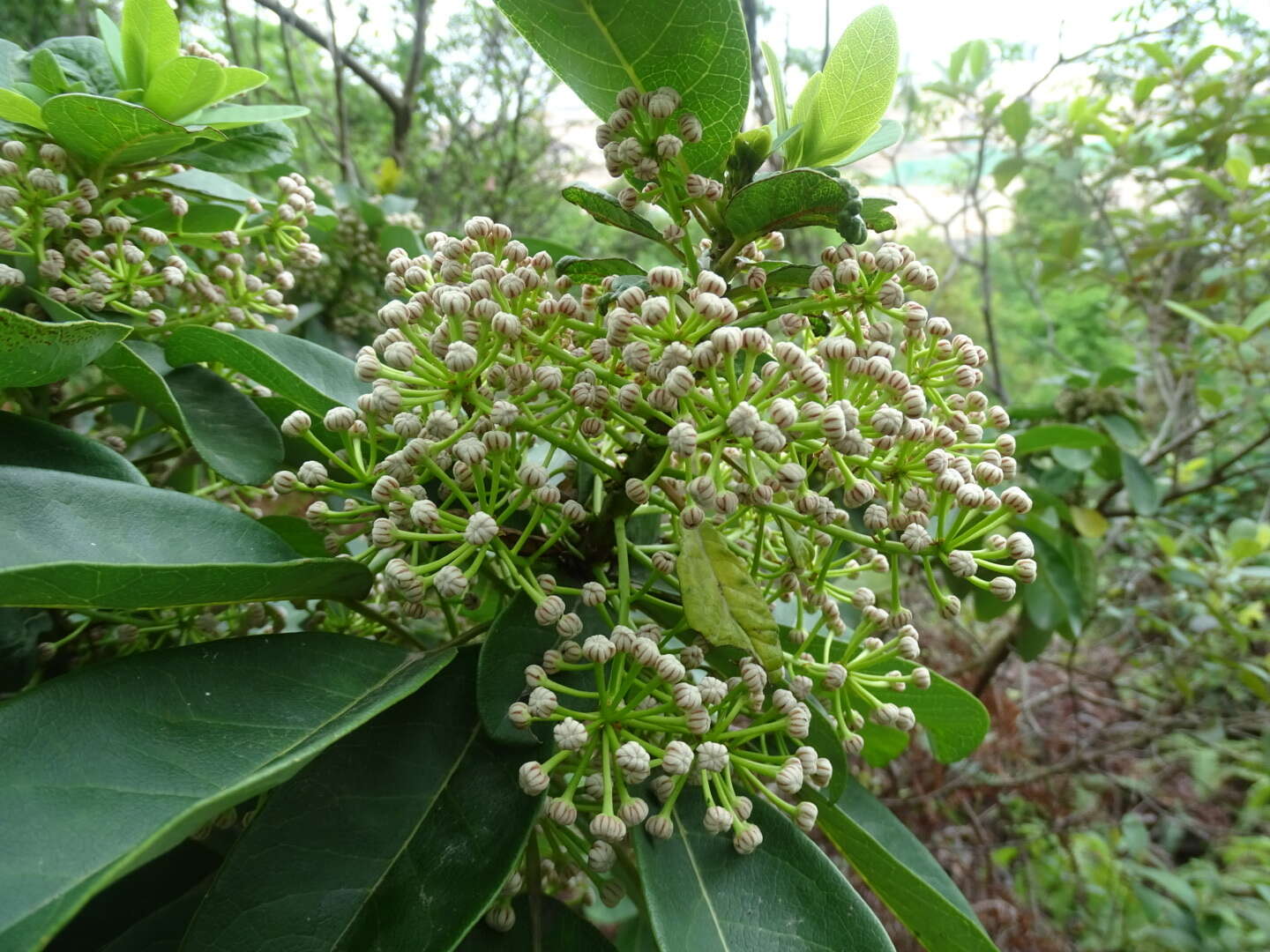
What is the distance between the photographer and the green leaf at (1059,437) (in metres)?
1.84

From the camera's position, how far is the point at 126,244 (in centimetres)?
97

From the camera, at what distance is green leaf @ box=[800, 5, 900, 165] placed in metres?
0.76

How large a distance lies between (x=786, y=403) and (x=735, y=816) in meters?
0.37

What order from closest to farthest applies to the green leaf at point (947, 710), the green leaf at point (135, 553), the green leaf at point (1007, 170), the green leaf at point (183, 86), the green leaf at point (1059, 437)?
the green leaf at point (135, 553) → the green leaf at point (183, 86) → the green leaf at point (947, 710) → the green leaf at point (1059, 437) → the green leaf at point (1007, 170)

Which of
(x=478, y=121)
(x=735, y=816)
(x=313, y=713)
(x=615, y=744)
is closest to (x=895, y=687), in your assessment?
(x=735, y=816)

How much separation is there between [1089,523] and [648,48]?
199 centimetres

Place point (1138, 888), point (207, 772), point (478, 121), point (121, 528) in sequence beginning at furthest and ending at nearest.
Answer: point (478, 121) < point (1138, 888) < point (121, 528) < point (207, 772)

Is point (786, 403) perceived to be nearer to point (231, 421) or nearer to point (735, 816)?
point (735, 816)

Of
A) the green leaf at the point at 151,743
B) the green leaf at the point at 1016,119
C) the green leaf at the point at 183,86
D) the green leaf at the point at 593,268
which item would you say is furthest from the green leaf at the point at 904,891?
the green leaf at the point at 1016,119

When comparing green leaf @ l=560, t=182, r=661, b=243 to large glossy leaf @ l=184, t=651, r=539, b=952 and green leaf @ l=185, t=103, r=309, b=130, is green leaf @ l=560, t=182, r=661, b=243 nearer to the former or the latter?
green leaf @ l=185, t=103, r=309, b=130

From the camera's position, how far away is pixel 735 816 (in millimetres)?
740

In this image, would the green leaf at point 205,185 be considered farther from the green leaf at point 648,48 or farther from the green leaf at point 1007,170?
the green leaf at point 1007,170

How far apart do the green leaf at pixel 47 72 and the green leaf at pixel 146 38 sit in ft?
0.24

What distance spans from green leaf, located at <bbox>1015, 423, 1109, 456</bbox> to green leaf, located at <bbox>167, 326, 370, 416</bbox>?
1507mm
